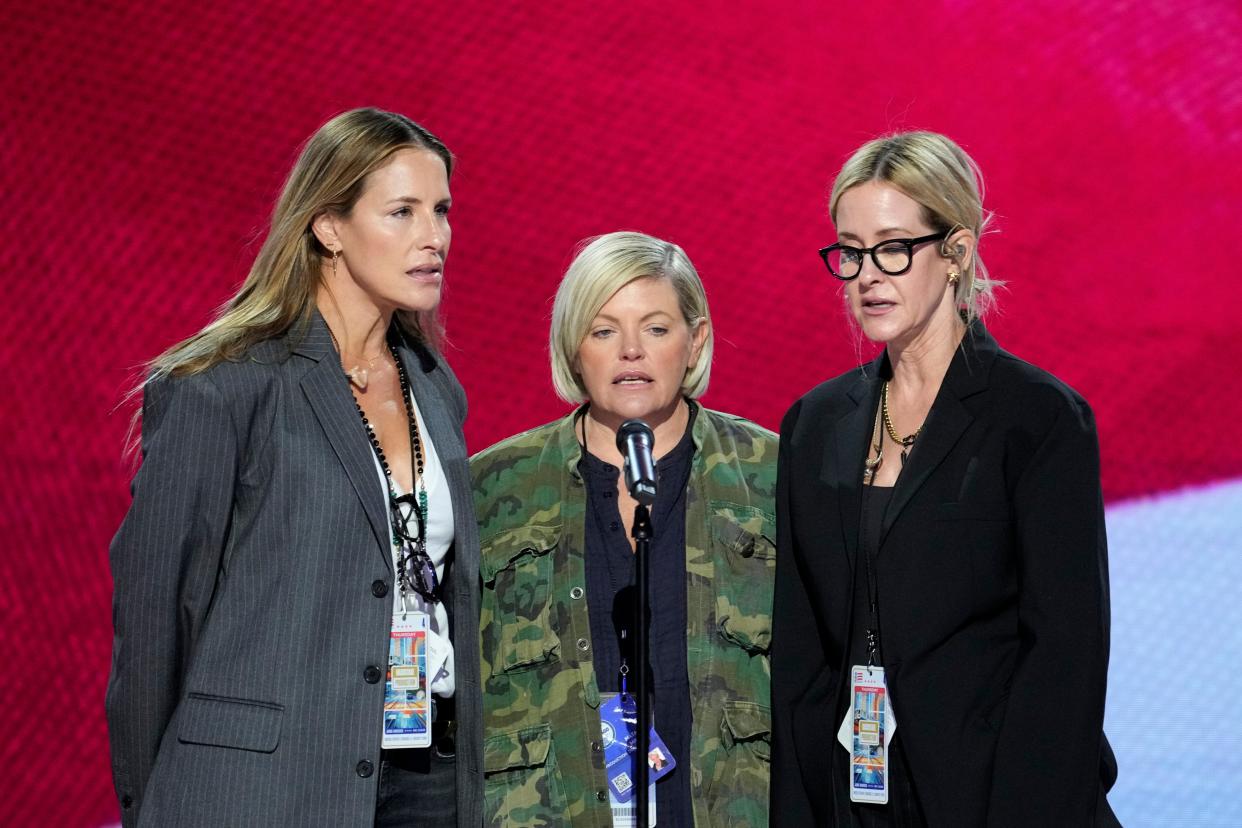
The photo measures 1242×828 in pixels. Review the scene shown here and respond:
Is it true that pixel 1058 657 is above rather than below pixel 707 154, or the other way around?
below

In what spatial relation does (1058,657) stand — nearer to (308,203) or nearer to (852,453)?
(852,453)

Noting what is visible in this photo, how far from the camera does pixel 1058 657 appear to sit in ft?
7.21

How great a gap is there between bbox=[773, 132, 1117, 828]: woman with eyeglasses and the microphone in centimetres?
52

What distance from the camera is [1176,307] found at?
4.28 m

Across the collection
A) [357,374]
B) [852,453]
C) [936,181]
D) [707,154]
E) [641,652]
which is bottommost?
[641,652]

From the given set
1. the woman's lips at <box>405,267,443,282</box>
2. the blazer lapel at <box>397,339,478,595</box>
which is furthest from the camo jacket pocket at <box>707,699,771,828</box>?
the woman's lips at <box>405,267,443,282</box>

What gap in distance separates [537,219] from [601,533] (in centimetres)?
186

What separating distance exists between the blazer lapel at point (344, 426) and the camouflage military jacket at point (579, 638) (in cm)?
38

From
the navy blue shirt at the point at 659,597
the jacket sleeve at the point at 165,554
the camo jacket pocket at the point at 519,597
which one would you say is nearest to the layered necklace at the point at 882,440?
the navy blue shirt at the point at 659,597

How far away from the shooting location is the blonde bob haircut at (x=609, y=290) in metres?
2.68

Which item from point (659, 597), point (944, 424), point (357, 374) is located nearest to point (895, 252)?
point (944, 424)

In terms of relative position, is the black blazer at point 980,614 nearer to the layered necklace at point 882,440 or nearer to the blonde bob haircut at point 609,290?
the layered necklace at point 882,440

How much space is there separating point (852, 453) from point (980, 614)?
0.37 meters

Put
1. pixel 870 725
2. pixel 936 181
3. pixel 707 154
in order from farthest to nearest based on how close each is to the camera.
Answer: pixel 707 154, pixel 936 181, pixel 870 725
